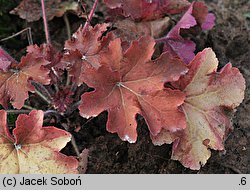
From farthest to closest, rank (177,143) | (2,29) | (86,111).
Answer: (2,29)
(177,143)
(86,111)

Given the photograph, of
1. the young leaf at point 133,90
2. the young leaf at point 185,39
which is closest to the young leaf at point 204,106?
the young leaf at point 133,90

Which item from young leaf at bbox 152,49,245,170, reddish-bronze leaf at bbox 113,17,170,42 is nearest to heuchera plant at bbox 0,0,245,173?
young leaf at bbox 152,49,245,170

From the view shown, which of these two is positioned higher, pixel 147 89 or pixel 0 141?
pixel 147 89

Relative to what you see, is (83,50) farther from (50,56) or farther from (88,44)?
(50,56)

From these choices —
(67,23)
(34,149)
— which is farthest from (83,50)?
A: (67,23)

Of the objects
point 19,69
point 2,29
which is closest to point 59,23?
point 2,29

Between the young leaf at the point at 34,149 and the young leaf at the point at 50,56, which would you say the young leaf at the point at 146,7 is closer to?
the young leaf at the point at 50,56

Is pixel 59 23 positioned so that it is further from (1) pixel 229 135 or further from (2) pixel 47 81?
(1) pixel 229 135

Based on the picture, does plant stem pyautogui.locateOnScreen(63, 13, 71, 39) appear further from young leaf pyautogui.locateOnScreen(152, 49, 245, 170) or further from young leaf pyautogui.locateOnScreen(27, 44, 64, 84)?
young leaf pyautogui.locateOnScreen(152, 49, 245, 170)
